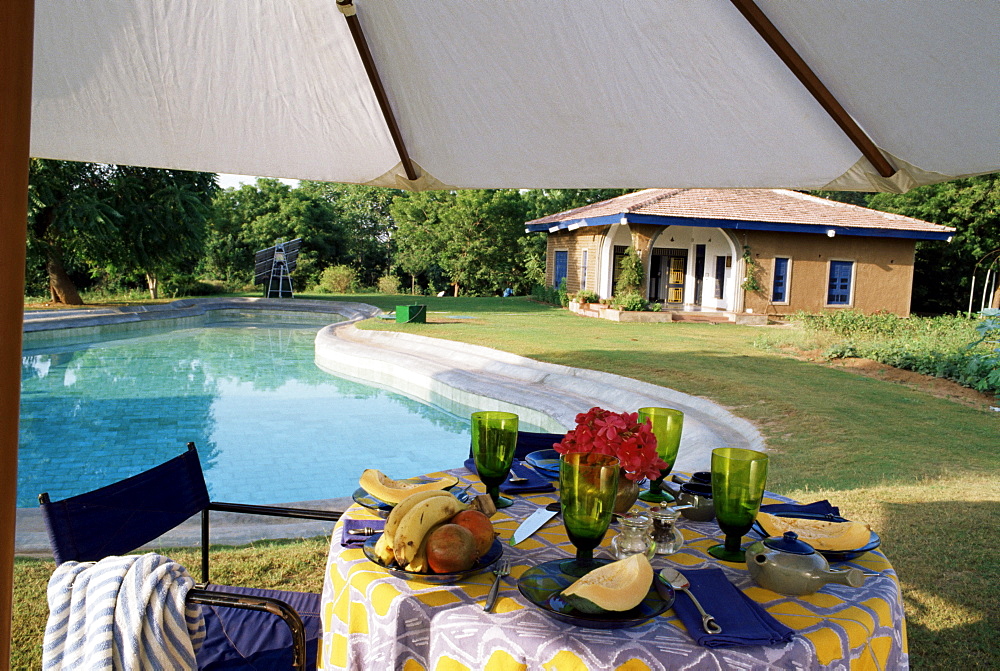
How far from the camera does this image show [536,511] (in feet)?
5.95

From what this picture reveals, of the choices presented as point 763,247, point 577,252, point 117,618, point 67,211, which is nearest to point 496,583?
point 117,618

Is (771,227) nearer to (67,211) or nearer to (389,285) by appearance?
(389,285)

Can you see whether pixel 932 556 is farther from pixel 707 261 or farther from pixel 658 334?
pixel 707 261

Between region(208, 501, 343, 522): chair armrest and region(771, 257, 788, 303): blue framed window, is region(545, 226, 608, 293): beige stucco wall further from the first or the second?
region(208, 501, 343, 522): chair armrest

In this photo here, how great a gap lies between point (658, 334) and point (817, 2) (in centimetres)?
1283

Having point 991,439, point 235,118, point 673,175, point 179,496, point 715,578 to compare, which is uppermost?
point 235,118

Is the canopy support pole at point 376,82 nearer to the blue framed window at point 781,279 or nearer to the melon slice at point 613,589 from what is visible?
the melon slice at point 613,589

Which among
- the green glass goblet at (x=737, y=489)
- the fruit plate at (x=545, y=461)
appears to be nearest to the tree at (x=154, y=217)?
the fruit plate at (x=545, y=461)

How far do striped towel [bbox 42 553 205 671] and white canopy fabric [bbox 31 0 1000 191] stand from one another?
162 cm

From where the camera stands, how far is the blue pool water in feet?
19.2

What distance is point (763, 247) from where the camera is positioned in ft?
61.8

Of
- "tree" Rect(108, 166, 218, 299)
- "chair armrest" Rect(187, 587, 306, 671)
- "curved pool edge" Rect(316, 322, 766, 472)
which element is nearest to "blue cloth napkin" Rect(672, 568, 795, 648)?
"chair armrest" Rect(187, 587, 306, 671)

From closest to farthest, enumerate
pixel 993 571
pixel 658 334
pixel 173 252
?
pixel 993 571 → pixel 658 334 → pixel 173 252

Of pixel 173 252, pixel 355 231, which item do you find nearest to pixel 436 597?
pixel 173 252
